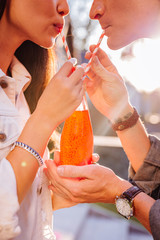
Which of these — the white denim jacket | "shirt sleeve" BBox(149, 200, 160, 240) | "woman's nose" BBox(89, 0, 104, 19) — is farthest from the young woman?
"shirt sleeve" BBox(149, 200, 160, 240)

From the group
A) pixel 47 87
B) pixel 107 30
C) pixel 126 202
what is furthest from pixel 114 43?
pixel 126 202

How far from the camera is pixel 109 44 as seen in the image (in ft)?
5.21

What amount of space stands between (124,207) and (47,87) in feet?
2.68

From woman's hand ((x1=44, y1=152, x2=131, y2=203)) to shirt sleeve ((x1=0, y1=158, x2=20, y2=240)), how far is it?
12.3 inches

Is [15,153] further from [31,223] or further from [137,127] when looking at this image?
[137,127]

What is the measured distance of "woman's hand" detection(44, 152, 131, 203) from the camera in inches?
44.9

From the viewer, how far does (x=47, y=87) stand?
1.06 meters

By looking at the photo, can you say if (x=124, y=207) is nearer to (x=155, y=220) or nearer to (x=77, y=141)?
(x=155, y=220)

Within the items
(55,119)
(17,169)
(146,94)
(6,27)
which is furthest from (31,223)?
(146,94)

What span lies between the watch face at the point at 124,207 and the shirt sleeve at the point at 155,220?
0.42 feet

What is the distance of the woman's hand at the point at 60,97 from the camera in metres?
1.00

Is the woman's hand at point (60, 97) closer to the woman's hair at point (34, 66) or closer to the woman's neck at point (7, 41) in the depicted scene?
the woman's neck at point (7, 41)

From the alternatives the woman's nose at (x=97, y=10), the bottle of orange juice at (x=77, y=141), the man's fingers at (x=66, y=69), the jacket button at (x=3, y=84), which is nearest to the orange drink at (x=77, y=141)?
the bottle of orange juice at (x=77, y=141)

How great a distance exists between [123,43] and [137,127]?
638mm
